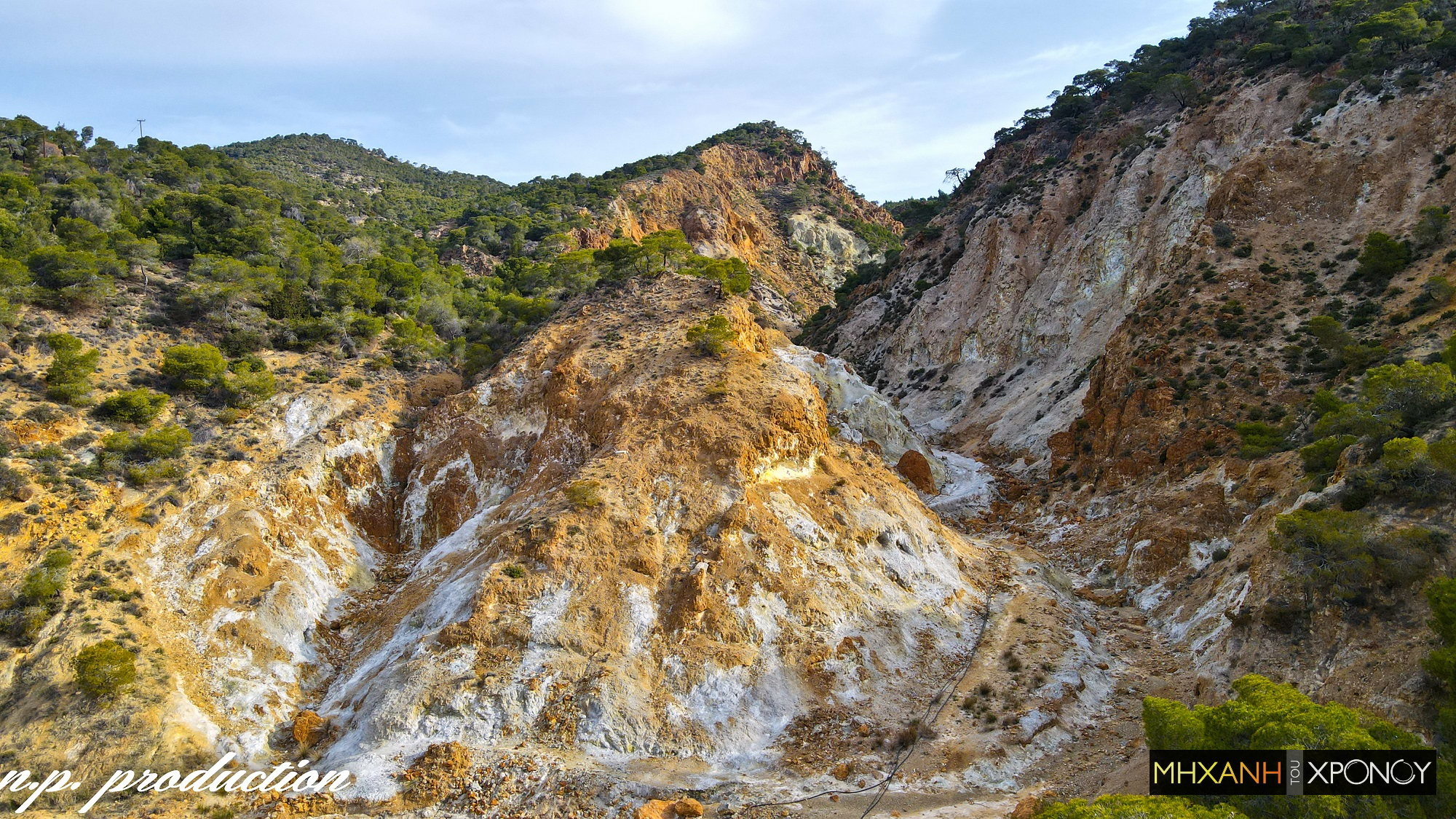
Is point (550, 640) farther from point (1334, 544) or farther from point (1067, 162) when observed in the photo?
point (1067, 162)

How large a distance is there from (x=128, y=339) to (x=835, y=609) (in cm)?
2998

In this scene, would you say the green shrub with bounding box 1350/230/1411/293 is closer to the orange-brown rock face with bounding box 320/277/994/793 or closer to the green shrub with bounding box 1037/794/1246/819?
the orange-brown rock face with bounding box 320/277/994/793

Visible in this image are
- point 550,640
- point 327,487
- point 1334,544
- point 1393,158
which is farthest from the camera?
point 1393,158

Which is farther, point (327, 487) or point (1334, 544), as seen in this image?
point (327, 487)

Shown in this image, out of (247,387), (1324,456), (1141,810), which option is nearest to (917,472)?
(1324,456)

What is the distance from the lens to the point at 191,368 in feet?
92.3

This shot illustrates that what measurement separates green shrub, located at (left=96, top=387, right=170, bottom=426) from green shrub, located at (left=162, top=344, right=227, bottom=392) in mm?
1778

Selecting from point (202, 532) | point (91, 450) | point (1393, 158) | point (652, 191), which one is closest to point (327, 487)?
point (202, 532)

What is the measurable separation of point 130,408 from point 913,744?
29086 mm

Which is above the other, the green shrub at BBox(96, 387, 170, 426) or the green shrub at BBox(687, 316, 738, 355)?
the green shrub at BBox(96, 387, 170, 426)

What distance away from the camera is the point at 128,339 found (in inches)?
1145

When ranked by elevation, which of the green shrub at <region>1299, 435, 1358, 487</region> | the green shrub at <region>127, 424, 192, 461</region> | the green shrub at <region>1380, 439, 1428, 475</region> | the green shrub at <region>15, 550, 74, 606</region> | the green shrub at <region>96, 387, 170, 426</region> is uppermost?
the green shrub at <region>96, 387, 170, 426</region>

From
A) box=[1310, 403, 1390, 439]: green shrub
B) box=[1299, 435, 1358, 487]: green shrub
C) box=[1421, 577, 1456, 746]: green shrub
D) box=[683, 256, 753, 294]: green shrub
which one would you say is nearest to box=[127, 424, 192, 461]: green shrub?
box=[683, 256, 753, 294]: green shrub

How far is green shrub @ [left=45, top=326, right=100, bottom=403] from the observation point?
2527 centimetres
